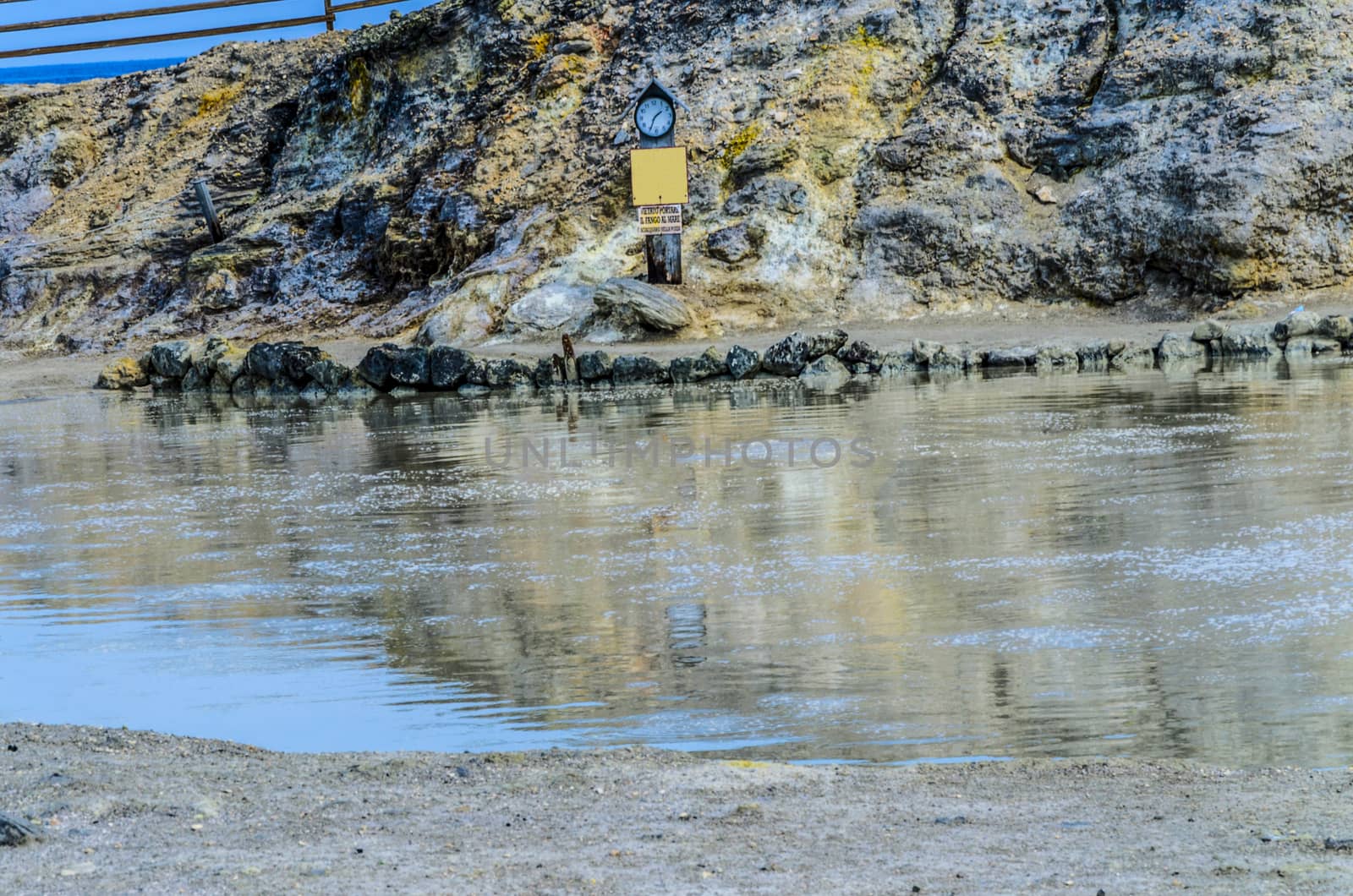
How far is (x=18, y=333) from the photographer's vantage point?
3064 cm

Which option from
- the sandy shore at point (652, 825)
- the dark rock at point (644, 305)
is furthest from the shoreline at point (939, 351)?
the sandy shore at point (652, 825)

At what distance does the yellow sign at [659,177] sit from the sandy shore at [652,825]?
19301mm

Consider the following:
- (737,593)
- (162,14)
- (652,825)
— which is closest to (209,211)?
(162,14)

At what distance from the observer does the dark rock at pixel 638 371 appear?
746 inches

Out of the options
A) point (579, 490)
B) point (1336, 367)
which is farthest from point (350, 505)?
point (1336, 367)

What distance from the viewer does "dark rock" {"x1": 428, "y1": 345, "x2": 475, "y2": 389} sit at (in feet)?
65.2

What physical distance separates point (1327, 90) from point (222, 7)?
2240 centimetres

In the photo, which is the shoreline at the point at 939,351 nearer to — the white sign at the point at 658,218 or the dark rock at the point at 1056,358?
the dark rock at the point at 1056,358

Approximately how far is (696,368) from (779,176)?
21.1ft

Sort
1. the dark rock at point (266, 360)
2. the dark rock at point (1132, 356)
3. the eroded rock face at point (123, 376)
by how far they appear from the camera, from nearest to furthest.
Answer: the dark rock at point (1132, 356) < the dark rock at point (266, 360) < the eroded rock face at point (123, 376)

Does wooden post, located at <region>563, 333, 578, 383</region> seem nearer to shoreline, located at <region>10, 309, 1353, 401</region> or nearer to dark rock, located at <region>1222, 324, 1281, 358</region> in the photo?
shoreline, located at <region>10, 309, 1353, 401</region>

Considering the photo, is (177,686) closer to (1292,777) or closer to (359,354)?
(1292,777)

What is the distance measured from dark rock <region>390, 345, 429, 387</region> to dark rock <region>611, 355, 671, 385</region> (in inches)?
104

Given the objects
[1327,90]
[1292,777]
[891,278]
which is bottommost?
[1292,777]
